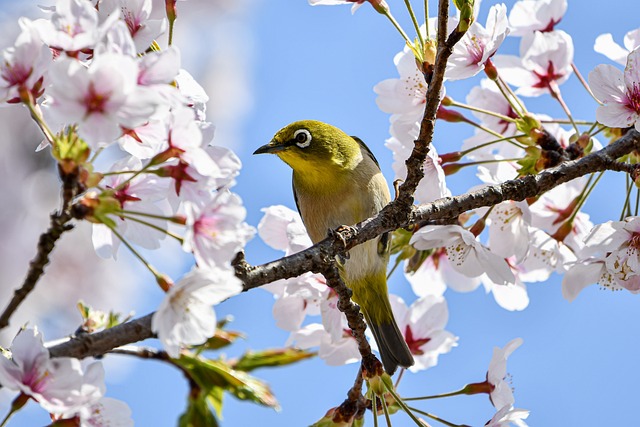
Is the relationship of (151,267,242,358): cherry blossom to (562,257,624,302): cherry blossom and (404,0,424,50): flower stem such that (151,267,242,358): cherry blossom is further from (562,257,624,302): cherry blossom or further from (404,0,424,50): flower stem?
(562,257,624,302): cherry blossom

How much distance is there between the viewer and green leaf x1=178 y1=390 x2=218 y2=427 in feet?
8.69

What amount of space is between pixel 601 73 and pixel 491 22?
1.64 ft

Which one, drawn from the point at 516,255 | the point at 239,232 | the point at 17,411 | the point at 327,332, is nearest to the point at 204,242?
the point at 239,232

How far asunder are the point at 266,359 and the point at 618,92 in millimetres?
1726

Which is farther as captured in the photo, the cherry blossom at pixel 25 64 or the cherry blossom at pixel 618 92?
the cherry blossom at pixel 618 92

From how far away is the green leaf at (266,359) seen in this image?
2848 mm

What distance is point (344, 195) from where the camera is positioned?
4.56 meters

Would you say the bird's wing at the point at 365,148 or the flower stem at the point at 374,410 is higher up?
the bird's wing at the point at 365,148

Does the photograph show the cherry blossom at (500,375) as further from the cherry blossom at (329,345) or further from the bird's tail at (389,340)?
the cherry blossom at (329,345)

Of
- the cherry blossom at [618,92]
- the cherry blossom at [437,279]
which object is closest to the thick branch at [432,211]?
the cherry blossom at [618,92]

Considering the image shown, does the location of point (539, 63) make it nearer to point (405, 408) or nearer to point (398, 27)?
point (398, 27)

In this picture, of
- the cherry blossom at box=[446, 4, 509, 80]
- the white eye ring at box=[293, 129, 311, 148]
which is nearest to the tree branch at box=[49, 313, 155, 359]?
the cherry blossom at box=[446, 4, 509, 80]

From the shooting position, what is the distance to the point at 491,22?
11.3ft

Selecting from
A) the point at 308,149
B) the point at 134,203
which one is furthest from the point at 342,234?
the point at 308,149
